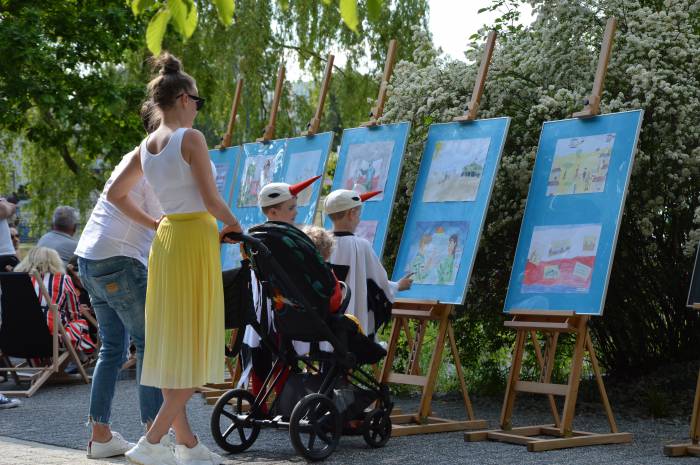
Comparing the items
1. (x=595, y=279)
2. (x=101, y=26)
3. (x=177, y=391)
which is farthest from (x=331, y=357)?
(x=101, y=26)

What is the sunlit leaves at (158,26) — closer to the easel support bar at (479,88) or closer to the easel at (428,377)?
the easel at (428,377)

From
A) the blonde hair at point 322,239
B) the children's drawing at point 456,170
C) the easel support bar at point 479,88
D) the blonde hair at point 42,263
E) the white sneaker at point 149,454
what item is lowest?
the white sneaker at point 149,454

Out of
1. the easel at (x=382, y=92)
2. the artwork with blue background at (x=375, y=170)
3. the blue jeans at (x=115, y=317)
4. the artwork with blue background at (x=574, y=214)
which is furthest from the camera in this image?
the easel at (x=382, y=92)

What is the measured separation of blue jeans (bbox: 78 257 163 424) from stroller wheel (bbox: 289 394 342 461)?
2.33 ft

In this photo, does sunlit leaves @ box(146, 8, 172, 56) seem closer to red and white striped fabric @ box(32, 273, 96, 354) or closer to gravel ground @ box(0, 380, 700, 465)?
gravel ground @ box(0, 380, 700, 465)

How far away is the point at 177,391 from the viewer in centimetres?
529

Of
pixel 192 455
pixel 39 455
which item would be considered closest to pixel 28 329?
pixel 39 455

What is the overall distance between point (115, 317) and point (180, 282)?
2.58 ft

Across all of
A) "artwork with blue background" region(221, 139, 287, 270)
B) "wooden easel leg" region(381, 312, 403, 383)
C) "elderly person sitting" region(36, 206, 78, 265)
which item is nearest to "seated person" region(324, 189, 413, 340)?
"wooden easel leg" region(381, 312, 403, 383)

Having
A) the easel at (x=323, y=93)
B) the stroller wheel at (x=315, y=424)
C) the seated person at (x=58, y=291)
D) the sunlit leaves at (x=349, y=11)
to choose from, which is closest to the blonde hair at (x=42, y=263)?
the seated person at (x=58, y=291)

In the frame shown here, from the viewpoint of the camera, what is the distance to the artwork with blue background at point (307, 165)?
880 cm

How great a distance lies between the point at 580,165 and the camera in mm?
6688

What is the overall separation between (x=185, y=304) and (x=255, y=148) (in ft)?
15.2

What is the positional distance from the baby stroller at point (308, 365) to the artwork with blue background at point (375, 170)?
1.65 metres
